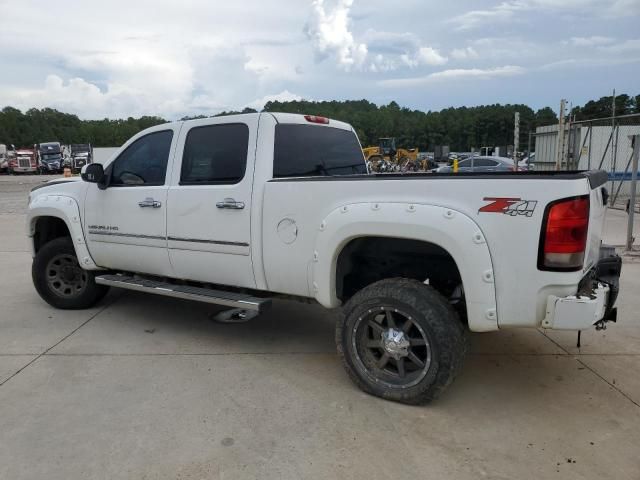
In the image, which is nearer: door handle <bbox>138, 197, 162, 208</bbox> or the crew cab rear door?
the crew cab rear door

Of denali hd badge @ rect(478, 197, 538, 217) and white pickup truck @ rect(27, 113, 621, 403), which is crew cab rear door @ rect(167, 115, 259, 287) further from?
denali hd badge @ rect(478, 197, 538, 217)

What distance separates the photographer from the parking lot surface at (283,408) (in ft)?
9.39

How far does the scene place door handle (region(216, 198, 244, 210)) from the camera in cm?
402

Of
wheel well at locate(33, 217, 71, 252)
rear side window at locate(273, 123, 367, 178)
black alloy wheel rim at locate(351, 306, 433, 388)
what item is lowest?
black alloy wheel rim at locate(351, 306, 433, 388)

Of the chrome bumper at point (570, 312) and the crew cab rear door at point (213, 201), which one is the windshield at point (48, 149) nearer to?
the crew cab rear door at point (213, 201)

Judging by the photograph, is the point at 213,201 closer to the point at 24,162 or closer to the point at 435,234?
the point at 435,234

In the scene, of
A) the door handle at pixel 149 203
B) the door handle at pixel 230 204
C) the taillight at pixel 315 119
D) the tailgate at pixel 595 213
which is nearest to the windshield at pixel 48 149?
A: the door handle at pixel 149 203

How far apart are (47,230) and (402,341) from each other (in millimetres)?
4300

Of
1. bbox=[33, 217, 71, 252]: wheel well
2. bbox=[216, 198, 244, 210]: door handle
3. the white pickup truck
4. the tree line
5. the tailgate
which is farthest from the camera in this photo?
the tree line

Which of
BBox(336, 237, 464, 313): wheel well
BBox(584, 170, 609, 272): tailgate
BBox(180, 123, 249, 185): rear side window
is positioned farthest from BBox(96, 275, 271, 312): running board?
BBox(584, 170, 609, 272): tailgate

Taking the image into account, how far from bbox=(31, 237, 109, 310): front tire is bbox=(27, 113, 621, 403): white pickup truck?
0.02 meters

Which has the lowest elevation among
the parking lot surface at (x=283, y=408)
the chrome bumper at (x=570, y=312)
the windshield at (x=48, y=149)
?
the parking lot surface at (x=283, y=408)

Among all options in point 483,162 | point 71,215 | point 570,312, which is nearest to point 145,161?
point 71,215

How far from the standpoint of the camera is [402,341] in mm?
3447
